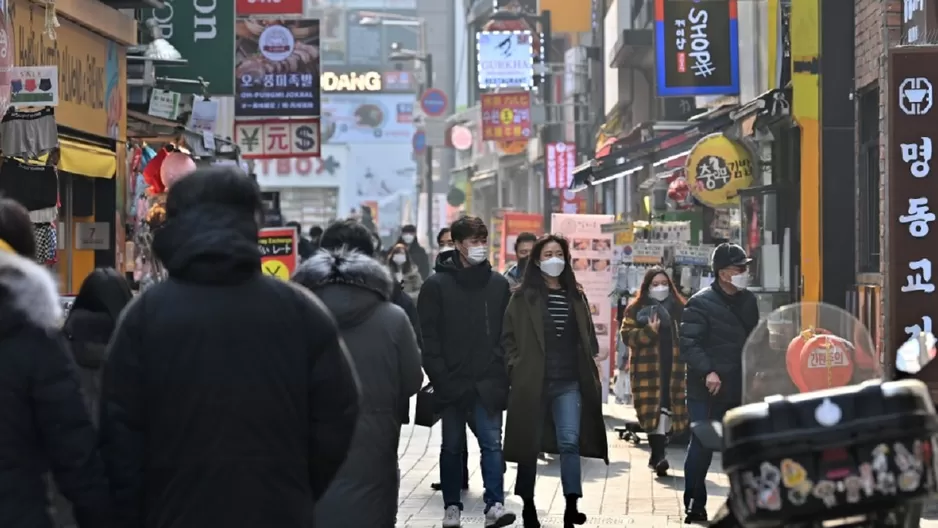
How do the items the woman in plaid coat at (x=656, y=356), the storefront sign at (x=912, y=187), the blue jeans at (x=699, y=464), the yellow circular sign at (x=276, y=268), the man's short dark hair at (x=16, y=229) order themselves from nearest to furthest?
the man's short dark hair at (x=16, y=229), the blue jeans at (x=699, y=464), the storefront sign at (x=912, y=187), the woman in plaid coat at (x=656, y=356), the yellow circular sign at (x=276, y=268)

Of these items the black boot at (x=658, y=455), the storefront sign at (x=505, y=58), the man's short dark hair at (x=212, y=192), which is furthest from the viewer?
the storefront sign at (x=505, y=58)

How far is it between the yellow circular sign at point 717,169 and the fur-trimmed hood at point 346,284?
12174 millimetres

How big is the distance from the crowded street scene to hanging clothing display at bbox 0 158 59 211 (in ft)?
0.08

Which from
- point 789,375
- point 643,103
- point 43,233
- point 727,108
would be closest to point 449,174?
point 643,103

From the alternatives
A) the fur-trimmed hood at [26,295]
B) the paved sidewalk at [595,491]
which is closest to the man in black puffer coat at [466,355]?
the paved sidewalk at [595,491]

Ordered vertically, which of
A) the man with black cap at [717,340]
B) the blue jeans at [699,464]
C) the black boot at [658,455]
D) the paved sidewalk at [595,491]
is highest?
the man with black cap at [717,340]

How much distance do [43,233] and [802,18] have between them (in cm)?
737

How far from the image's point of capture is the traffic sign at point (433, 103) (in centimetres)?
6550

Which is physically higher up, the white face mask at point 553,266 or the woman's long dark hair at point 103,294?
the white face mask at point 553,266

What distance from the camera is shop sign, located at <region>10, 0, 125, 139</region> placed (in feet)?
46.7

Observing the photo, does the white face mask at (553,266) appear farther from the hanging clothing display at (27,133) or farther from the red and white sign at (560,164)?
the red and white sign at (560,164)

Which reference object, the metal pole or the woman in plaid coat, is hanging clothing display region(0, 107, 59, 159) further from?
the metal pole

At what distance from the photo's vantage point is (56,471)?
200 inches

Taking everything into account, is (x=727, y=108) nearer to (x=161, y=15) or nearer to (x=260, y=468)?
(x=161, y=15)
